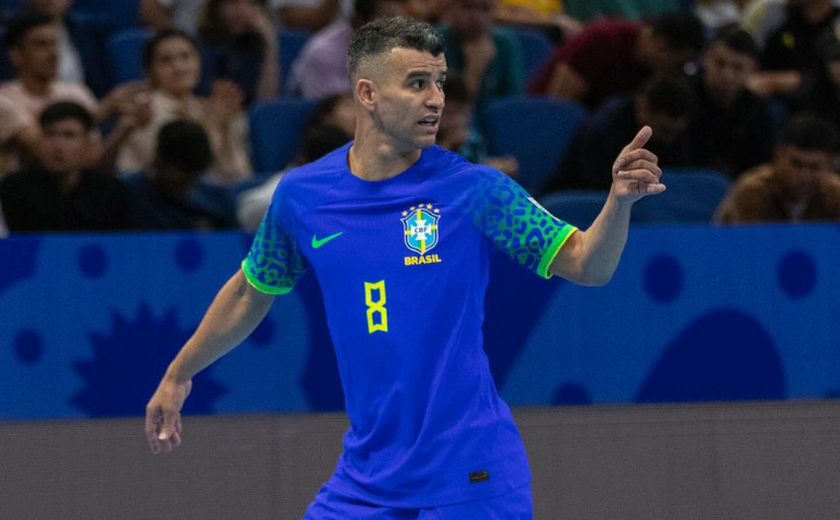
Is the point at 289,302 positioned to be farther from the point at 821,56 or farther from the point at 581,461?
the point at 821,56

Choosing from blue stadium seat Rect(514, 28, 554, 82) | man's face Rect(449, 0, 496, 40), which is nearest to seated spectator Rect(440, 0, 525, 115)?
man's face Rect(449, 0, 496, 40)

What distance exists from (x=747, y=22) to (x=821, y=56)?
121 cm

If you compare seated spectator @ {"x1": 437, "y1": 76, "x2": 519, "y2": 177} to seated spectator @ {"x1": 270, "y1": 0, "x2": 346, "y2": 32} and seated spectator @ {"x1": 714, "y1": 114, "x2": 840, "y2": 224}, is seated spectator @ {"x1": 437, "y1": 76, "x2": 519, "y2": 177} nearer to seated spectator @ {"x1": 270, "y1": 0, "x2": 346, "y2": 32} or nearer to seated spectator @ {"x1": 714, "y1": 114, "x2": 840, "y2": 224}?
seated spectator @ {"x1": 714, "y1": 114, "x2": 840, "y2": 224}

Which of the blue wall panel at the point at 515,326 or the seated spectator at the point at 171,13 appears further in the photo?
the seated spectator at the point at 171,13

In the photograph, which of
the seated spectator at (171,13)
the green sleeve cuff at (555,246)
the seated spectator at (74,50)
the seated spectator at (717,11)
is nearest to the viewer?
the green sleeve cuff at (555,246)

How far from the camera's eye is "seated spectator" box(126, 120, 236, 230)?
599 cm

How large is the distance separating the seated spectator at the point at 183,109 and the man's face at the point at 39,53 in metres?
0.44

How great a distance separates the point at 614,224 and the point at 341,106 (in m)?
3.59

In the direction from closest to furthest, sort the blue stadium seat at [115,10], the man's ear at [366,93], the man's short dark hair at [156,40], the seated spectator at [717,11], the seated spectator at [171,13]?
the man's ear at [366,93] < the man's short dark hair at [156,40] < the seated spectator at [171,13] < the blue stadium seat at [115,10] < the seated spectator at [717,11]

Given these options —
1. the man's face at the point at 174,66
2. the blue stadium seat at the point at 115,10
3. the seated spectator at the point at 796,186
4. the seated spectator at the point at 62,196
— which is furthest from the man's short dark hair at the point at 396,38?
the blue stadium seat at the point at 115,10

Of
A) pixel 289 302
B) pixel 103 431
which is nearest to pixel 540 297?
pixel 289 302

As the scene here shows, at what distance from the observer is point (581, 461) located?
183 inches

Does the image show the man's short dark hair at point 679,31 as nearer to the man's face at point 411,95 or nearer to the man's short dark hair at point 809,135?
the man's short dark hair at point 809,135

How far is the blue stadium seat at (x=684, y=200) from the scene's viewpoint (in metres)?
6.12
